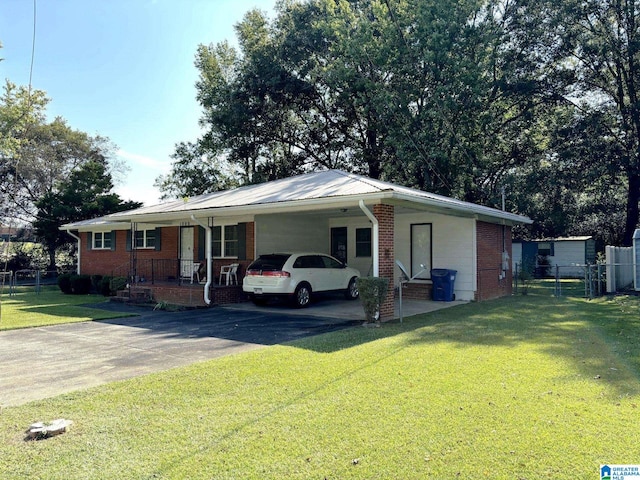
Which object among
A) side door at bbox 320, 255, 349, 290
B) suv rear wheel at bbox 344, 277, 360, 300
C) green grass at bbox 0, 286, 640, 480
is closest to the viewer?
green grass at bbox 0, 286, 640, 480

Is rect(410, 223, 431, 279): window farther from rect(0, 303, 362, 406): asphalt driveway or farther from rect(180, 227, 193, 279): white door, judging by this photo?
rect(180, 227, 193, 279): white door

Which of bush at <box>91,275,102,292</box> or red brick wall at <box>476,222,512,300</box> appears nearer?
red brick wall at <box>476,222,512,300</box>

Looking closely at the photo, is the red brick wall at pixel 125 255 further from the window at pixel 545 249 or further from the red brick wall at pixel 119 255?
the window at pixel 545 249

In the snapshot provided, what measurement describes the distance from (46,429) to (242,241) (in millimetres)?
11548

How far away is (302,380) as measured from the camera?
5621mm

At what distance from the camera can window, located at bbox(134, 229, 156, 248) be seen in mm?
19203

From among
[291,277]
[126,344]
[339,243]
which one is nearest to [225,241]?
[339,243]

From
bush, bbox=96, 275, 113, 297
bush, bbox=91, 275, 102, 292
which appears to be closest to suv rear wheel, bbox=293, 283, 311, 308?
bush, bbox=96, 275, 113, 297

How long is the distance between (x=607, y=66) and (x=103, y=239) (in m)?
25.5

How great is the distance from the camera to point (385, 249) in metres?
10.4

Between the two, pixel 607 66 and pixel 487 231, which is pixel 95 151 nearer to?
pixel 487 231

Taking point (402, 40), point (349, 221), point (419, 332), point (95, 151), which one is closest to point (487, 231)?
point (349, 221)

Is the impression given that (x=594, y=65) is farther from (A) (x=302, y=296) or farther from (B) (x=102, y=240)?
(B) (x=102, y=240)

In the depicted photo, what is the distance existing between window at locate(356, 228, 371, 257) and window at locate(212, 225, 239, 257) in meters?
4.55
